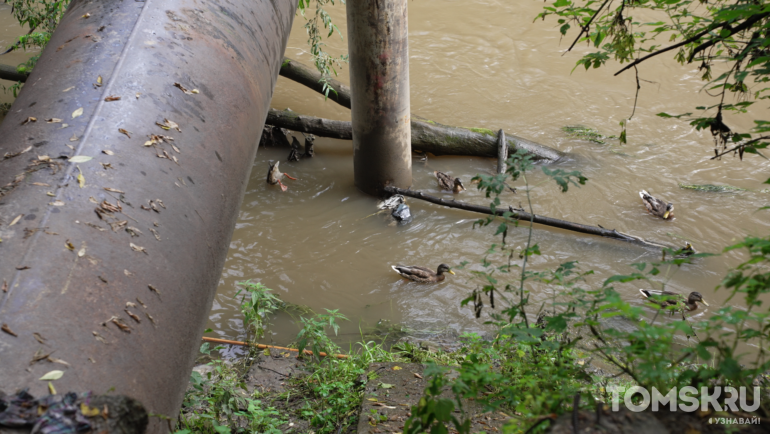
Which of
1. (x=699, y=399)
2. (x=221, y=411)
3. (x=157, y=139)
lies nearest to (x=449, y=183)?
(x=221, y=411)

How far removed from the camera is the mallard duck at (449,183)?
6.65m

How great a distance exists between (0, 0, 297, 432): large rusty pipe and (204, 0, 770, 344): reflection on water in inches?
100

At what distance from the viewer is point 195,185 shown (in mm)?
1474

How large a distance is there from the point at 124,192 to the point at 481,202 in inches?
220

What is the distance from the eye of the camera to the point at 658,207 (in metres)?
6.17

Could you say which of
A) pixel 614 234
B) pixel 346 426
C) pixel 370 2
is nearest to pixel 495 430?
pixel 346 426

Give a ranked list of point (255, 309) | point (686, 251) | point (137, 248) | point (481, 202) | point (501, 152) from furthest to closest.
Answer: point (501, 152) < point (481, 202) < point (686, 251) < point (255, 309) < point (137, 248)

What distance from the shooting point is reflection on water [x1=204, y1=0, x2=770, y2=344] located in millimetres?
5086

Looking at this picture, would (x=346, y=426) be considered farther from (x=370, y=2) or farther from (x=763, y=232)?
(x=763, y=232)

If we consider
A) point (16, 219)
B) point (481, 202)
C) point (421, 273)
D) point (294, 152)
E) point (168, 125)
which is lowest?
Result: point (421, 273)

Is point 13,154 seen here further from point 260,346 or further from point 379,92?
point 379,92

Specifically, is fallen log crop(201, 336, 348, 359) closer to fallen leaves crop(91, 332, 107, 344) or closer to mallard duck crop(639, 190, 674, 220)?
fallen leaves crop(91, 332, 107, 344)

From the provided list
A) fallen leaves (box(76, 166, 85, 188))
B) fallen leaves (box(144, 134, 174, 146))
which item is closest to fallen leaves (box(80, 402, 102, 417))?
fallen leaves (box(76, 166, 85, 188))

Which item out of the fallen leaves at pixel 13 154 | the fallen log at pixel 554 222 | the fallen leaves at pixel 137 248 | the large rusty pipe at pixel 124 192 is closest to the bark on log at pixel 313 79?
the fallen log at pixel 554 222
